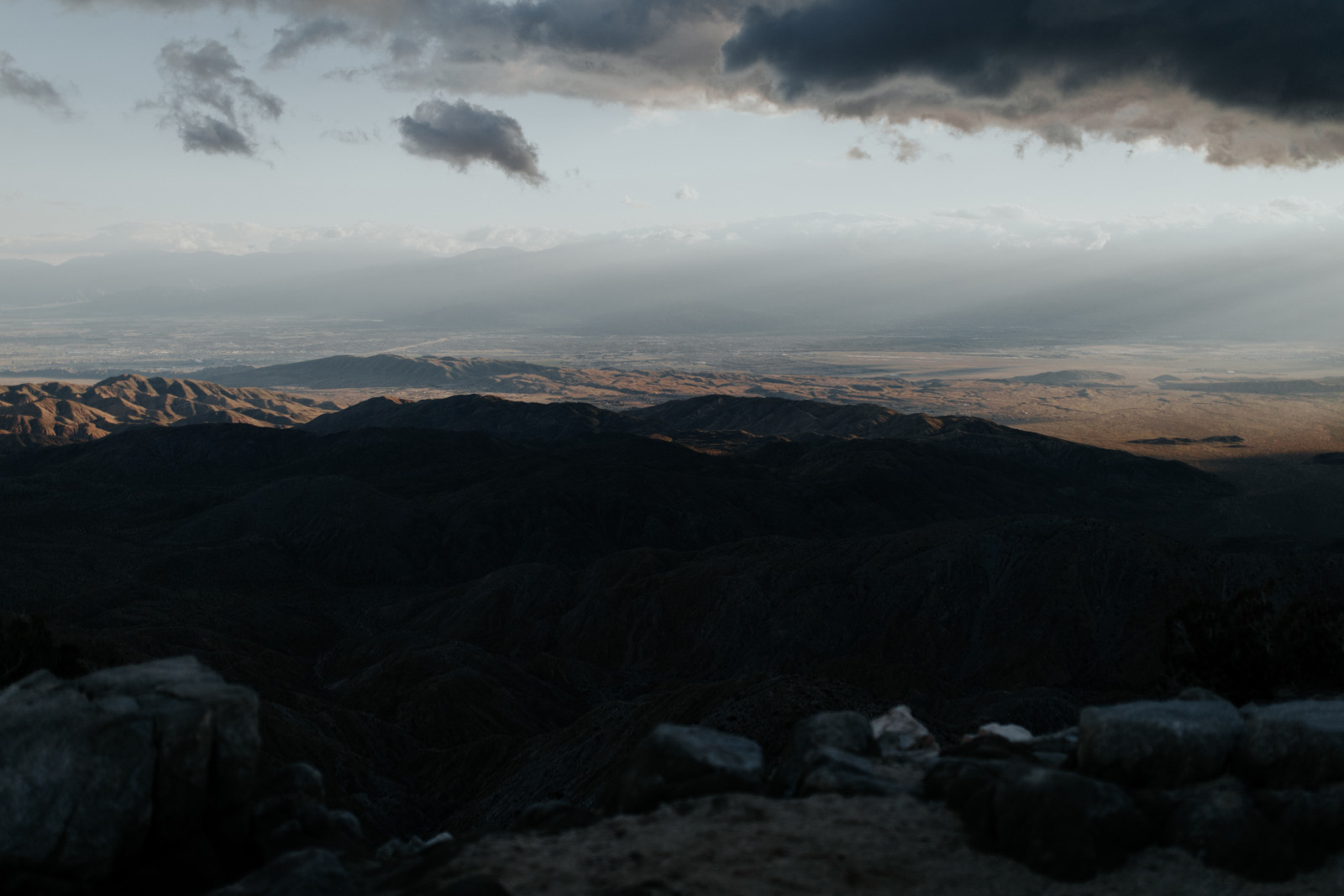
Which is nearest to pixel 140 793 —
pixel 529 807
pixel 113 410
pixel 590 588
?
pixel 529 807

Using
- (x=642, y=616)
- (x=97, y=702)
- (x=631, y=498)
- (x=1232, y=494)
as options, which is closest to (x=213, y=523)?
(x=631, y=498)

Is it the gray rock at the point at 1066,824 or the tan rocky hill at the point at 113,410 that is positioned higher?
the gray rock at the point at 1066,824

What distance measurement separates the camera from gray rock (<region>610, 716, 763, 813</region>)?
13688 mm

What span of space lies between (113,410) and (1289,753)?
20497 cm

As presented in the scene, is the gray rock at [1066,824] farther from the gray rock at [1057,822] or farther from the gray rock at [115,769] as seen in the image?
the gray rock at [115,769]

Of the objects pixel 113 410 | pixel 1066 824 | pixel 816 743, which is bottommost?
pixel 113 410

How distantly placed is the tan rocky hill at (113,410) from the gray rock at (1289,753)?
511ft

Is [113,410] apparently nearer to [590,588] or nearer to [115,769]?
[590,588]

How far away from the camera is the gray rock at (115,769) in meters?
12.1

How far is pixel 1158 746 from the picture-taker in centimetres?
1321

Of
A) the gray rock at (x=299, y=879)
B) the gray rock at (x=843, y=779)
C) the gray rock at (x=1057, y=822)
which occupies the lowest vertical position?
the gray rock at (x=299, y=879)

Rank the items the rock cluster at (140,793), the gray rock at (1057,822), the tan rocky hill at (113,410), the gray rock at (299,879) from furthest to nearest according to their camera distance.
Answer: the tan rocky hill at (113,410), the rock cluster at (140,793), the gray rock at (1057,822), the gray rock at (299,879)

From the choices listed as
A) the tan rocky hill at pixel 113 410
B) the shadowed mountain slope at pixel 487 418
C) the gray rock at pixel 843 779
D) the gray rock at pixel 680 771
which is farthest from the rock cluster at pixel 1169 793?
the tan rocky hill at pixel 113 410

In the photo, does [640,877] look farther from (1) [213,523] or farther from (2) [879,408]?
(2) [879,408]
